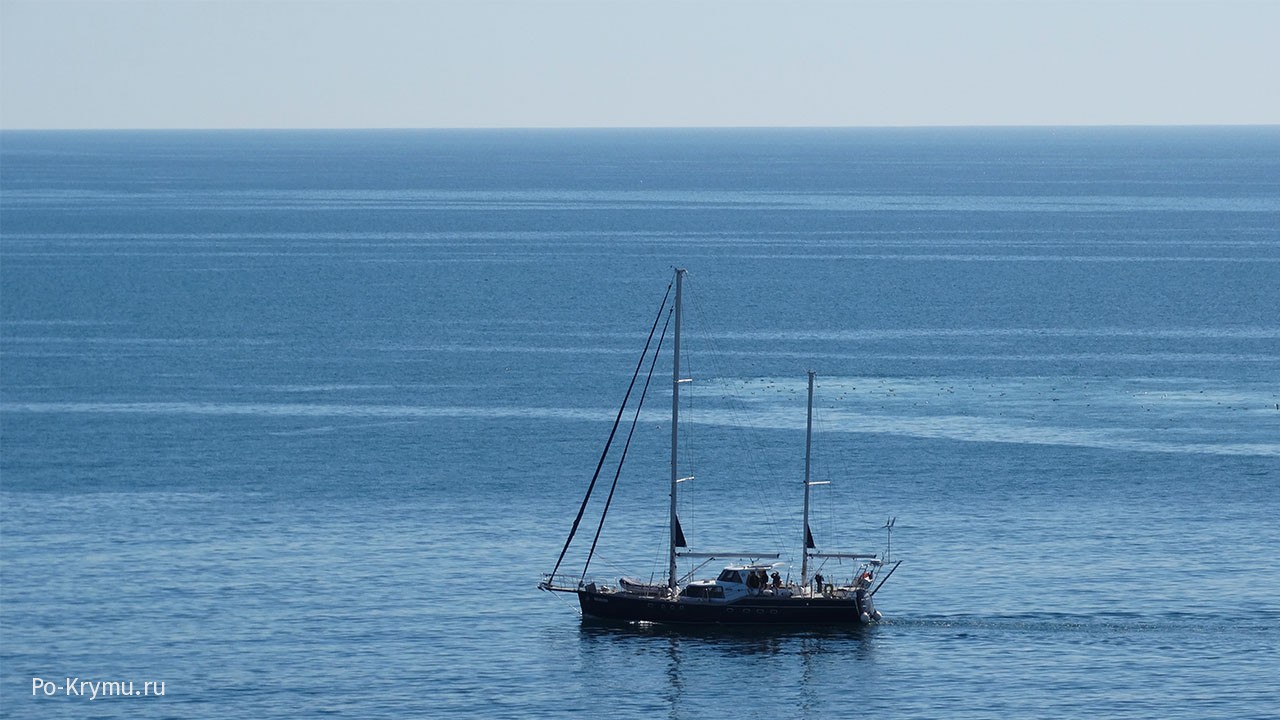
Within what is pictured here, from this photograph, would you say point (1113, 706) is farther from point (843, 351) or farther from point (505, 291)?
point (505, 291)

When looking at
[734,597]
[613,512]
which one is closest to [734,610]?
[734,597]

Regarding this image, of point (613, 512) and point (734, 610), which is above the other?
point (613, 512)

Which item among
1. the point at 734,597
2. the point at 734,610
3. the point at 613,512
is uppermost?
the point at 613,512

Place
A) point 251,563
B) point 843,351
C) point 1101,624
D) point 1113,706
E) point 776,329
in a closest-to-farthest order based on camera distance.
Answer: point 1113,706
point 1101,624
point 251,563
point 843,351
point 776,329

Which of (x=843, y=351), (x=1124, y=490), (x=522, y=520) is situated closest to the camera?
(x=522, y=520)

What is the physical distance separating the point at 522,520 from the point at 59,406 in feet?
153

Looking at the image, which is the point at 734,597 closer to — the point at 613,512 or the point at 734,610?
the point at 734,610

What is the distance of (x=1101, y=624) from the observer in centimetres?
7731

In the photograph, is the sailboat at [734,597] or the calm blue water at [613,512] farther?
the sailboat at [734,597]

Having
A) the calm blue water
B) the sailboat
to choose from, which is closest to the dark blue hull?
the sailboat

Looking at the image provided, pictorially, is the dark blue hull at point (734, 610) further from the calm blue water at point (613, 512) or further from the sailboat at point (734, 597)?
the calm blue water at point (613, 512)

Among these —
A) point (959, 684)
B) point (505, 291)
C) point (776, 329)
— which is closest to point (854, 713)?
point (959, 684)

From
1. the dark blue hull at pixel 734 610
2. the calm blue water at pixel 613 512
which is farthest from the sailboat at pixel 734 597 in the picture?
the calm blue water at pixel 613 512

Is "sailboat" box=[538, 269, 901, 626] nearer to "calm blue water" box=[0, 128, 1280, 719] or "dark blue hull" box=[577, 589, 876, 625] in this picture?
"dark blue hull" box=[577, 589, 876, 625]
